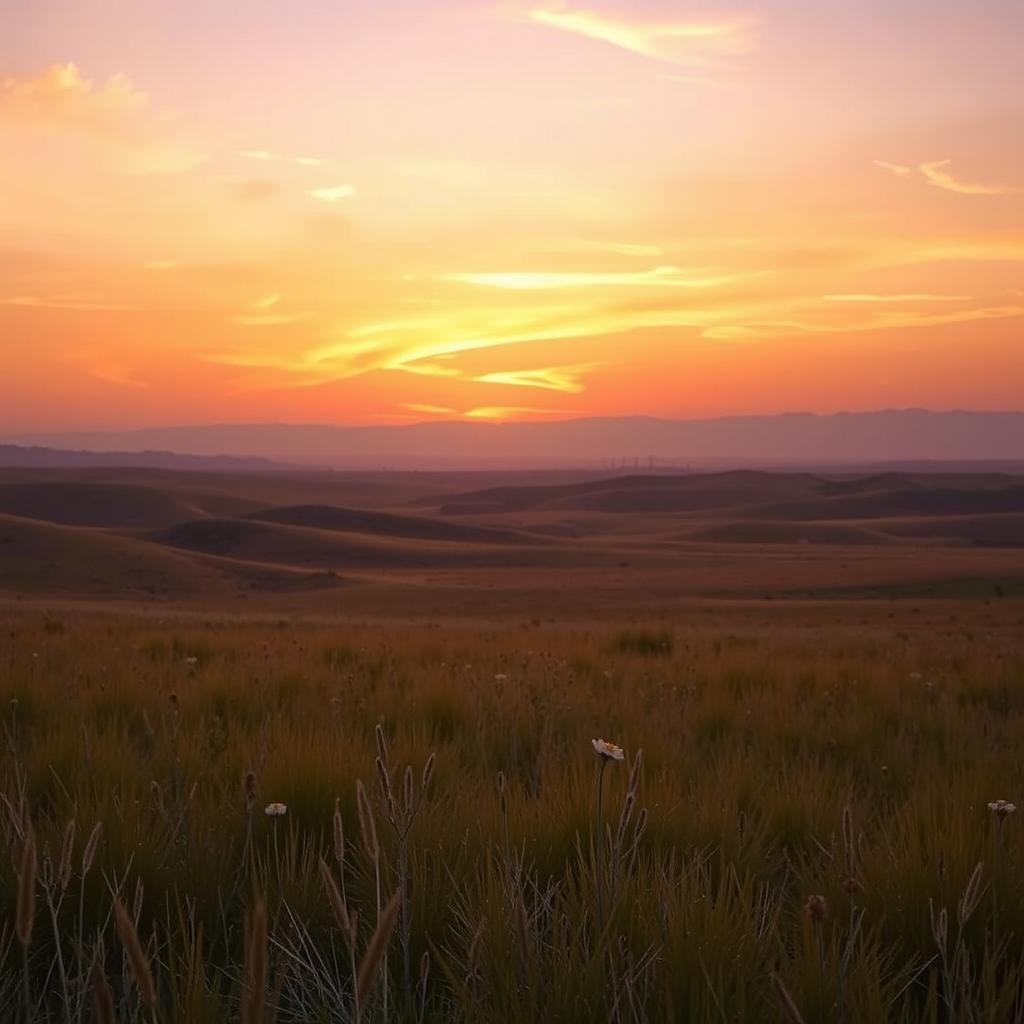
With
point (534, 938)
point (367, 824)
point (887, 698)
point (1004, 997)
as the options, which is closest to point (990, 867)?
point (1004, 997)

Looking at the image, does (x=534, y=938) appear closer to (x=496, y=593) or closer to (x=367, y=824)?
(x=367, y=824)

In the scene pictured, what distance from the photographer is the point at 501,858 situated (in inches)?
105

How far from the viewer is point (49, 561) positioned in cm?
4503

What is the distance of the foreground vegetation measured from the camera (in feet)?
6.05

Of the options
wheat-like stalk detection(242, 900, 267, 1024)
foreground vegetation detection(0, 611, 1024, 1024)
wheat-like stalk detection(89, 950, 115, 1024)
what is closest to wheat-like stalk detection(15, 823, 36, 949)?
Answer: foreground vegetation detection(0, 611, 1024, 1024)

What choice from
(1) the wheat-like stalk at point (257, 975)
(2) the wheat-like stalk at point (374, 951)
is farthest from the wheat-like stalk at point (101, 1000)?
(2) the wheat-like stalk at point (374, 951)

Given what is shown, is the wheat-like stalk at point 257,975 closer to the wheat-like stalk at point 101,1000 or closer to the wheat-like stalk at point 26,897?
the wheat-like stalk at point 101,1000

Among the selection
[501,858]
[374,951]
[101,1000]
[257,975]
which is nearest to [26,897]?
[101,1000]

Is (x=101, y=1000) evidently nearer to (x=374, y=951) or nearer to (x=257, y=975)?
(x=257, y=975)

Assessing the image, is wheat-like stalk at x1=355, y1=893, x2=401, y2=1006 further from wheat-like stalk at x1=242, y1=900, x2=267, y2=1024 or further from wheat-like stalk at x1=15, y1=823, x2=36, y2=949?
wheat-like stalk at x1=15, y1=823, x2=36, y2=949

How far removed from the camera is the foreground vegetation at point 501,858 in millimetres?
1844

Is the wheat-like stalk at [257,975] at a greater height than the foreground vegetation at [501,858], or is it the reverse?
the wheat-like stalk at [257,975]

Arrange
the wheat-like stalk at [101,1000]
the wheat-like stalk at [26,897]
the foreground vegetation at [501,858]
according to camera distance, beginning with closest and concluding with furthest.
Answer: the wheat-like stalk at [101,1000], the wheat-like stalk at [26,897], the foreground vegetation at [501,858]

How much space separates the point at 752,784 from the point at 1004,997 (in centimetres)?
167
